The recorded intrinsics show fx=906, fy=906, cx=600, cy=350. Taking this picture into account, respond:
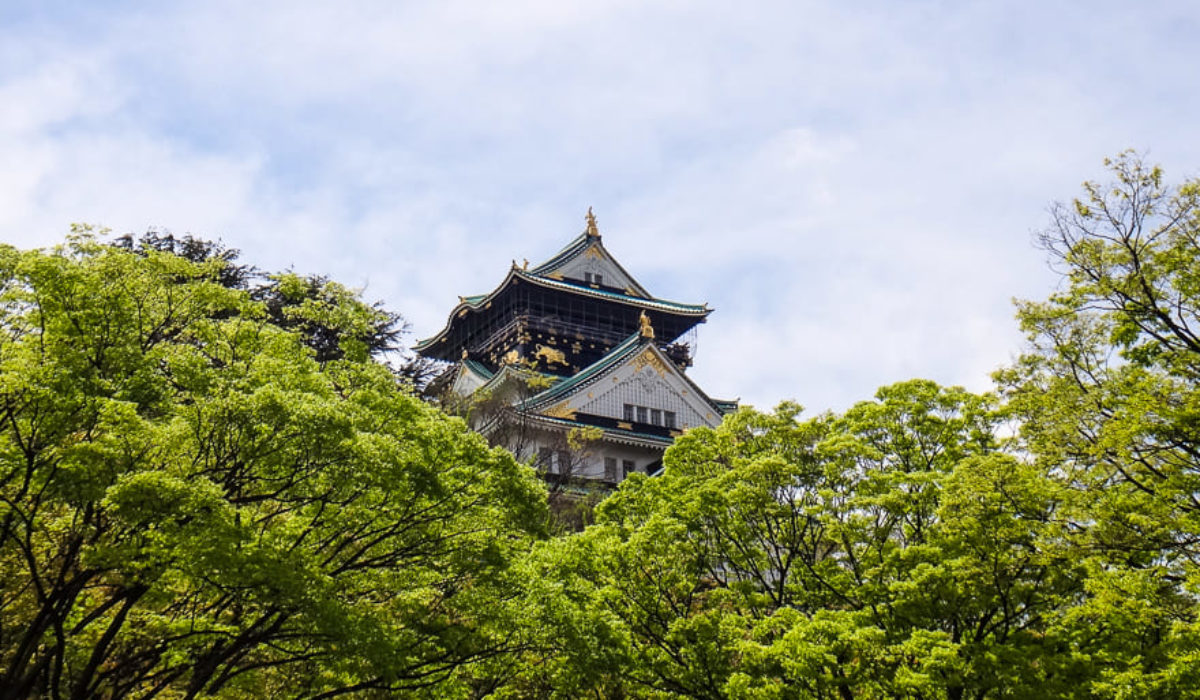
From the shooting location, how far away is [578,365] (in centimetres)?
4316

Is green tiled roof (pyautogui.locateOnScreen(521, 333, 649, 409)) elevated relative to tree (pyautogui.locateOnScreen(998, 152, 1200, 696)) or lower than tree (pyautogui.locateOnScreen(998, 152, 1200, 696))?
elevated

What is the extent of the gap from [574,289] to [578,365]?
11.9ft

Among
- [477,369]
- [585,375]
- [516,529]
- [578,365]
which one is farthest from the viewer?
[578,365]

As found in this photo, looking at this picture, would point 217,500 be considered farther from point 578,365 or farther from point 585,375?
point 578,365

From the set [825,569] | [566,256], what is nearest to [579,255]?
[566,256]

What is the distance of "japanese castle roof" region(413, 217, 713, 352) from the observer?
4250cm

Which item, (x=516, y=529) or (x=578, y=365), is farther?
(x=578, y=365)

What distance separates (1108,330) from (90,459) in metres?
13.6

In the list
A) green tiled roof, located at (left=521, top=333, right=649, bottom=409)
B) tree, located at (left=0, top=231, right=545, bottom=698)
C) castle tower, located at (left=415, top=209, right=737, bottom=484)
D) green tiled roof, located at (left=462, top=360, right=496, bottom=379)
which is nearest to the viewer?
tree, located at (left=0, top=231, right=545, bottom=698)

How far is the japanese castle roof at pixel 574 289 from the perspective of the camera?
42.5 metres

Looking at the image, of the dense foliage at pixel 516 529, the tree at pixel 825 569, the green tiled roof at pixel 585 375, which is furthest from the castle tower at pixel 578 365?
the dense foliage at pixel 516 529

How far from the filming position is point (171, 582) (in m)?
10.6

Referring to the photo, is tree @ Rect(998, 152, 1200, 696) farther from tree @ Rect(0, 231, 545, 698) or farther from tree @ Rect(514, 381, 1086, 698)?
tree @ Rect(0, 231, 545, 698)

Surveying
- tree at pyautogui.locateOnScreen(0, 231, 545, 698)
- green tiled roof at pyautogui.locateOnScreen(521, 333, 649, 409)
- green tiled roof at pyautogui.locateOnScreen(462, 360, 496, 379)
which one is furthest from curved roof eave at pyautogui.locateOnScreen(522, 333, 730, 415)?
tree at pyautogui.locateOnScreen(0, 231, 545, 698)
